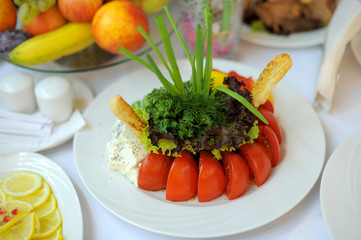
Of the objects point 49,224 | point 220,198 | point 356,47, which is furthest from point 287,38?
point 49,224

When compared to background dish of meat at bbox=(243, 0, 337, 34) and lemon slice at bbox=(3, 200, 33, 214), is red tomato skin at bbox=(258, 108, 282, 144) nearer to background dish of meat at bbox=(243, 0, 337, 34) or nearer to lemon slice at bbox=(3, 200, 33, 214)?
background dish of meat at bbox=(243, 0, 337, 34)

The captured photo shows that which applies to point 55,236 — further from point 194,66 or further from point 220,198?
point 194,66

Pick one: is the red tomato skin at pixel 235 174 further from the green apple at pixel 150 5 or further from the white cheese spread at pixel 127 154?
the green apple at pixel 150 5

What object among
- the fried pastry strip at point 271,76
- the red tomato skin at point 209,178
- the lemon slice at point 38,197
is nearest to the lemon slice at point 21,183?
the lemon slice at point 38,197

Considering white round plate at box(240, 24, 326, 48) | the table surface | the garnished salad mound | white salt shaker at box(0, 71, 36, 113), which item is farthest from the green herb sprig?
white round plate at box(240, 24, 326, 48)

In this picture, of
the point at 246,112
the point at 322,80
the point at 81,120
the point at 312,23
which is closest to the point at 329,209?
the point at 246,112

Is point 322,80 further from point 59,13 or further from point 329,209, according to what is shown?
point 59,13

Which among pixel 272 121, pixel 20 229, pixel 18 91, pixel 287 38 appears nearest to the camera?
pixel 20 229
